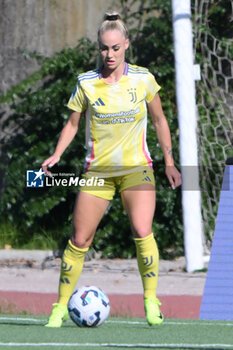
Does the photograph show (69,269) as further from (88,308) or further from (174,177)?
(174,177)

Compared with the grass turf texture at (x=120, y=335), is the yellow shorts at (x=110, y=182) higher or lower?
higher

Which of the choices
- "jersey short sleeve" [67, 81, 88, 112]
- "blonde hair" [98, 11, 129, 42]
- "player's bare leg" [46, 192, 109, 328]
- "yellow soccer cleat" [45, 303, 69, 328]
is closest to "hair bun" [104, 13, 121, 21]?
"blonde hair" [98, 11, 129, 42]

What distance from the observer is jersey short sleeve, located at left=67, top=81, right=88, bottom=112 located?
5180mm

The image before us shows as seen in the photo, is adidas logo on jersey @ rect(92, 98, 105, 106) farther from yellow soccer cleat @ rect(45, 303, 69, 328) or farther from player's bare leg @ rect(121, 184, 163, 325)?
yellow soccer cleat @ rect(45, 303, 69, 328)

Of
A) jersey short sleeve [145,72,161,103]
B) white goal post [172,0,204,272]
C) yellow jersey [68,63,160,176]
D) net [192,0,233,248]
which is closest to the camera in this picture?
yellow jersey [68,63,160,176]

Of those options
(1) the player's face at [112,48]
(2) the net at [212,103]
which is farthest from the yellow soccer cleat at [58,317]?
Result: (2) the net at [212,103]

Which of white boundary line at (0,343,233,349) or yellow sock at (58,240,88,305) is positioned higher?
yellow sock at (58,240,88,305)

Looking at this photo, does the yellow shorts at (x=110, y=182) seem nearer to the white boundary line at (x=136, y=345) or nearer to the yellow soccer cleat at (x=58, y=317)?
the yellow soccer cleat at (x=58, y=317)

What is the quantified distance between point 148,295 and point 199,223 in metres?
3.05

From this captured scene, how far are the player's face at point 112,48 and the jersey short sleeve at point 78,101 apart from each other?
22 cm

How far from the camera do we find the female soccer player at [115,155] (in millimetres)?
5113

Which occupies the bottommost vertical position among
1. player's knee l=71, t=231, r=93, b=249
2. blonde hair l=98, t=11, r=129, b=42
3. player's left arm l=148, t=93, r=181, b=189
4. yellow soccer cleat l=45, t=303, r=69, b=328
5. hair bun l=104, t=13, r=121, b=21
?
yellow soccer cleat l=45, t=303, r=69, b=328

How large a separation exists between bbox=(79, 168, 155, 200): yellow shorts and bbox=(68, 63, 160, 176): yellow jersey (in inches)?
1.6

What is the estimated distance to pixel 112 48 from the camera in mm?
5113
